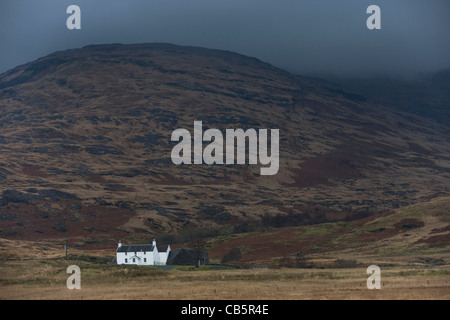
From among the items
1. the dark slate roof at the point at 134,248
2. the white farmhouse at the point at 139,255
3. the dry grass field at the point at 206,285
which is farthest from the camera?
the dark slate roof at the point at 134,248

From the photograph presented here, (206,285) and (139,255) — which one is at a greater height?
(139,255)

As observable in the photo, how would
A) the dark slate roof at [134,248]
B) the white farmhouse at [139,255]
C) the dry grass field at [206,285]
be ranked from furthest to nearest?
the dark slate roof at [134,248] < the white farmhouse at [139,255] < the dry grass field at [206,285]

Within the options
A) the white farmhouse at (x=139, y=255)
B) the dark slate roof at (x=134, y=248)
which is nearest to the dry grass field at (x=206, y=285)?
the white farmhouse at (x=139, y=255)

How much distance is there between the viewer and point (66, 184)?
7776 inches

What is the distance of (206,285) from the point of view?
5047 centimetres

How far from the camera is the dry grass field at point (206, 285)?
40.7 meters

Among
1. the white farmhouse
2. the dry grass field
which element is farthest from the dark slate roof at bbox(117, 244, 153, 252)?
the dry grass field

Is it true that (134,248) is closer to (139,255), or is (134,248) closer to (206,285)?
(139,255)

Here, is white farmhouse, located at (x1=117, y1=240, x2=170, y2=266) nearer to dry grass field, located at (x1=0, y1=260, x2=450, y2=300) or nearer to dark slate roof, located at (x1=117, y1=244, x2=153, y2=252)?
dark slate roof, located at (x1=117, y1=244, x2=153, y2=252)

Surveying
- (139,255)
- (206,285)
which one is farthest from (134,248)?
(206,285)

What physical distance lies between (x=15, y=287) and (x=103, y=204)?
127813 mm

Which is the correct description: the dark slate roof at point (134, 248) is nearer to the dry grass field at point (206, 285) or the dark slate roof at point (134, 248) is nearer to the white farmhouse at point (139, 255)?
the white farmhouse at point (139, 255)

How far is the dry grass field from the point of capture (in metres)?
40.7
